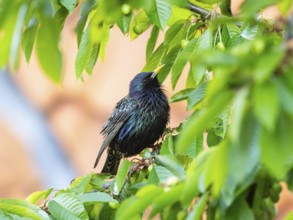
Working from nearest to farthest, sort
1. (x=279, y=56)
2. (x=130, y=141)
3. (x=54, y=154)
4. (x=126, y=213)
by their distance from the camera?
(x=279, y=56), (x=126, y=213), (x=130, y=141), (x=54, y=154)

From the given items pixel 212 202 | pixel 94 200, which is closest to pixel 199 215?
pixel 212 202

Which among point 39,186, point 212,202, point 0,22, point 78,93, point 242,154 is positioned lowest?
point 39,186

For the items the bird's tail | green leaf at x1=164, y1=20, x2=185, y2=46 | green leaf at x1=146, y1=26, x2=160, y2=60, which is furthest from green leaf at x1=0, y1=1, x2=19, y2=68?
the bird's tail

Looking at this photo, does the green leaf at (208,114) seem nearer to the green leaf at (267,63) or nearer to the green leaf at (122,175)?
the green leaf at (267,63)

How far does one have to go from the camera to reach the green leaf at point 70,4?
244cm

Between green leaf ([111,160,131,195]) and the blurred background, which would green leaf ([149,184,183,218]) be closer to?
green leaf ([111,160,131,195])

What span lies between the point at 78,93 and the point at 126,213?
2897 mm

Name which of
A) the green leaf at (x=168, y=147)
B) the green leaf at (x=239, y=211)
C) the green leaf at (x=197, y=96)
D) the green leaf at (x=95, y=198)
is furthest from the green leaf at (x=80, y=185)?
the green leaf at (x=239, y=211)

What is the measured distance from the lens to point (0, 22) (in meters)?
1.38

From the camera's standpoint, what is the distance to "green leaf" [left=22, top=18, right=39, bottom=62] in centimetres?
245

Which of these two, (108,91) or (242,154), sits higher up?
(242,154)

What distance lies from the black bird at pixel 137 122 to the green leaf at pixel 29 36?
1.06 m

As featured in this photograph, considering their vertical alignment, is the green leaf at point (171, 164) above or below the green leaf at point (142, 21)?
below

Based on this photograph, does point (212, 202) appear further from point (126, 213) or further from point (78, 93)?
point (78, 93)
